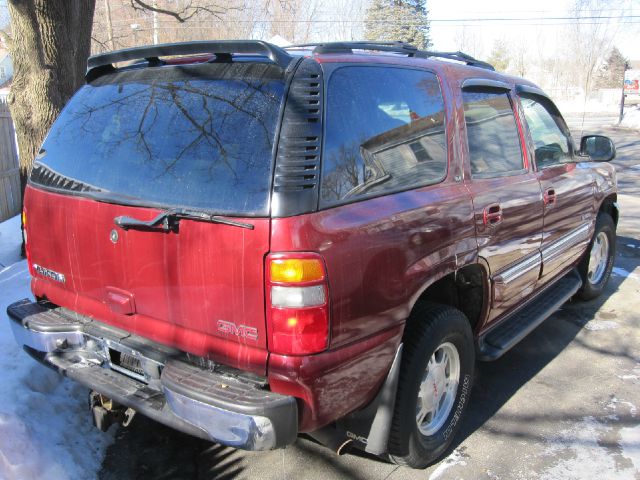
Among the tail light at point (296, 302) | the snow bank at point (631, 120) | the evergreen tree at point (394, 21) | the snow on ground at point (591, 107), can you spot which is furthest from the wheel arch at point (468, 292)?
the snow on ground at point (591, 107)

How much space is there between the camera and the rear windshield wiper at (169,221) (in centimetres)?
210

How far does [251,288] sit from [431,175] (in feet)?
3.97

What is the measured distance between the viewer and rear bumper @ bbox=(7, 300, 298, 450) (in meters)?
2.05

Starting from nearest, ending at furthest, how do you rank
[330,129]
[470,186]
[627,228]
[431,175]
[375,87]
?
1. [330,129]
2. [375,87]
3. [431,175]
4. [470,186]
5. [627,228]

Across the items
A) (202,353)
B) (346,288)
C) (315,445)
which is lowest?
(315,445)

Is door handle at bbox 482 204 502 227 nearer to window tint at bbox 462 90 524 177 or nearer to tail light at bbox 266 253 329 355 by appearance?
window tint at bbox 462 90 524 177

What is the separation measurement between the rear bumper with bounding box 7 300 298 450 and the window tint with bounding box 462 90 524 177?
5.91 ft

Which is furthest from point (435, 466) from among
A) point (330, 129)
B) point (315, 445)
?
point (330, 129)

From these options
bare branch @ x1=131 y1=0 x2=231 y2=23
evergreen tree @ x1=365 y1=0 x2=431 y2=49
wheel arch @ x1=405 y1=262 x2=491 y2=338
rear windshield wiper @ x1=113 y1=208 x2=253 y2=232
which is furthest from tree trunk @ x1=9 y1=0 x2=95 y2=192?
evergreen tree @ x1=365 y1=0 x2=431 y2=49

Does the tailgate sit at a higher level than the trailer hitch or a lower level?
higher

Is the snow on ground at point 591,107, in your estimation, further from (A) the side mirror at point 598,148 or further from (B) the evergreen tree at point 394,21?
(A) the side mirror at point 598,148

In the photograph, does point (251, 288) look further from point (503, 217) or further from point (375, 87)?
point (503, 217)

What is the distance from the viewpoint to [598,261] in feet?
17.6

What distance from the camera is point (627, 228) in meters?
8.05
